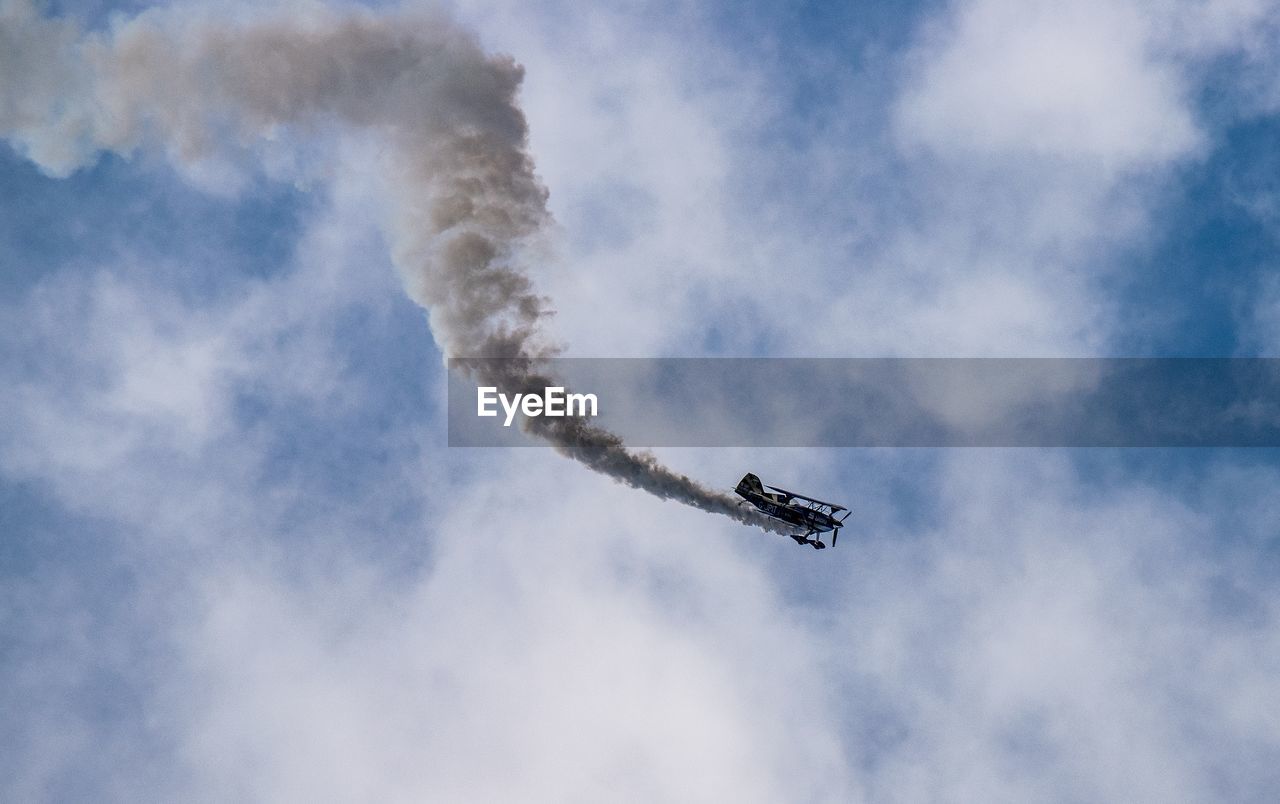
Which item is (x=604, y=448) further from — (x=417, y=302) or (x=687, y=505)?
(x=417, y=302)

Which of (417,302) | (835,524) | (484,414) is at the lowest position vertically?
(835,524)

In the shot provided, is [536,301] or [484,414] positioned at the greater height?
[536,301]

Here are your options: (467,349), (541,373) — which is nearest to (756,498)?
(541,373)

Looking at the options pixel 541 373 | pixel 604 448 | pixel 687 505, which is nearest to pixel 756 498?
pixel 687 505

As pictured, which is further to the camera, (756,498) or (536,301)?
(756,498)

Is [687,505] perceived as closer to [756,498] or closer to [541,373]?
[756,498]

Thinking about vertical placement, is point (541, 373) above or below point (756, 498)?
above
